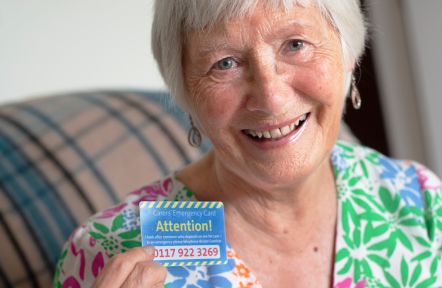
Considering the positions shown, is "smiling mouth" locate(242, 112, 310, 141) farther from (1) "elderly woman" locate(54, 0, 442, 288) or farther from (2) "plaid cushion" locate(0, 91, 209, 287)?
(2) "plaid cushion" locate(0, 91, 209, 287)

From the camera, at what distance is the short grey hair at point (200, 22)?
1.15 meters

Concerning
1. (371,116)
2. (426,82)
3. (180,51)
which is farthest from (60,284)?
(371,116)

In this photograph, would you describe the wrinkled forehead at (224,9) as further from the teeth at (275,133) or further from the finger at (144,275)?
the finger at (144,275)

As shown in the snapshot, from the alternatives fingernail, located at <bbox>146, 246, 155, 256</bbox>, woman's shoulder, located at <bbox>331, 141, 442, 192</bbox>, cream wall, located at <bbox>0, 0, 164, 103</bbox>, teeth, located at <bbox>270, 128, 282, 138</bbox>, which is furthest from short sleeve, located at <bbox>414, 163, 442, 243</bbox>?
cream wall, located at <bbox>0, 0, 164, 103</bbox>

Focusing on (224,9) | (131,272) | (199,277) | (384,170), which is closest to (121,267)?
(131,272)

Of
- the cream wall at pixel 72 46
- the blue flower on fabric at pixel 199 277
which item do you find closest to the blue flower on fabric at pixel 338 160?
the blue flower on fabric at pixel 199 277

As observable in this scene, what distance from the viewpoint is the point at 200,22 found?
118 centimetres

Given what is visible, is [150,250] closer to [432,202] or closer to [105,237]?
[105,237]

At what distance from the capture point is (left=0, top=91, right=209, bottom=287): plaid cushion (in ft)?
5.45

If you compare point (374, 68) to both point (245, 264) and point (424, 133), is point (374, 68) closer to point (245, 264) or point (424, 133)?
point (424, 133)

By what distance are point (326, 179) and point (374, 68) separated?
1.91 metres

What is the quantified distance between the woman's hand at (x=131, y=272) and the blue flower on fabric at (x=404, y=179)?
0.67 metres

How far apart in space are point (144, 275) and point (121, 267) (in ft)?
0.13

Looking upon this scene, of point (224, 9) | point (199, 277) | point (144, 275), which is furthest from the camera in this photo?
point (199, 277)
